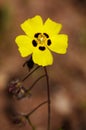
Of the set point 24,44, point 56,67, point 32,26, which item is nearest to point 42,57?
point 24,44

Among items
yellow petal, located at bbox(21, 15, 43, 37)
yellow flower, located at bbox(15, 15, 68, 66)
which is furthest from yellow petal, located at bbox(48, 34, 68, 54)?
yellow petal, located at bbox(21, 15, 43, 37)

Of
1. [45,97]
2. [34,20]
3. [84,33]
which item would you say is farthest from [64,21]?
[34,20]

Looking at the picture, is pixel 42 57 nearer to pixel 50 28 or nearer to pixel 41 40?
pixel 41 40

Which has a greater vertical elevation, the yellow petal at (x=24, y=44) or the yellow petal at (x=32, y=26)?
the yellow petal at (x=32, y=26)

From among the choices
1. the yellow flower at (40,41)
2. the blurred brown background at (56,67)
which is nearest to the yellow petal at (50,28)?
the yellow flower at (40,41)

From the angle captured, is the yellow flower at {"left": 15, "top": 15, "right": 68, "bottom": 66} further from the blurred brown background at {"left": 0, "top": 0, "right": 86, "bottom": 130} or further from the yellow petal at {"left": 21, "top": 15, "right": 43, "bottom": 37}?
the blurred brown background at {"left": 0, "top": 0, "right": 86, "bottom": 130}

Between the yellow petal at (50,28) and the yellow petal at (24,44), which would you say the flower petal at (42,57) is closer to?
the yellow petal at (24,44)

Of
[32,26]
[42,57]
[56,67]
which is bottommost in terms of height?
[56,67]
